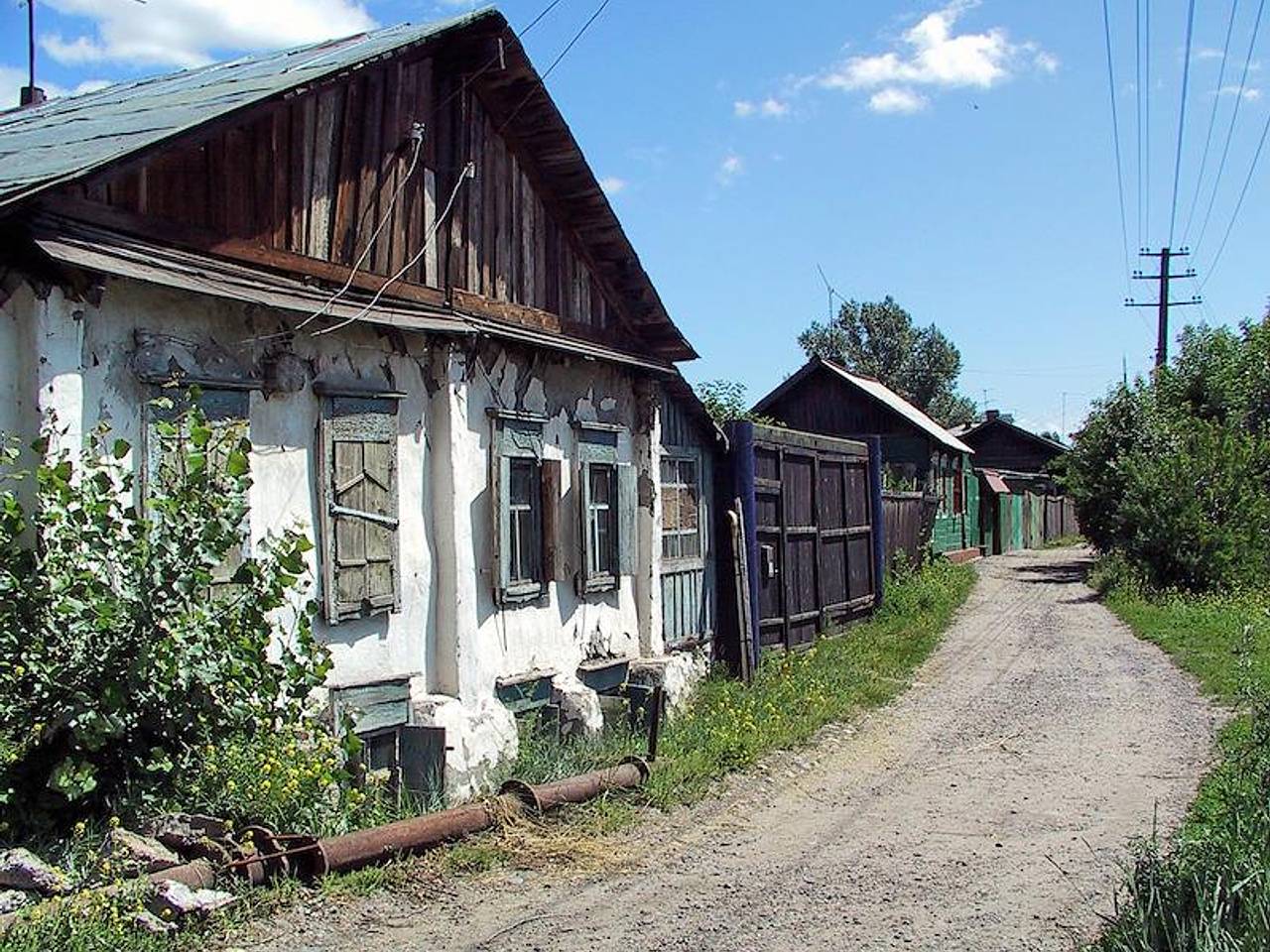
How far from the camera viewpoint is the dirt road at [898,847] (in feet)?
17.7

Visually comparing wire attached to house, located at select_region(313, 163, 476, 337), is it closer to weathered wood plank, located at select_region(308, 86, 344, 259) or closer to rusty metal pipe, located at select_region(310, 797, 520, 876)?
weathered wood plank, located at select_region(308, 86, 344, 259)

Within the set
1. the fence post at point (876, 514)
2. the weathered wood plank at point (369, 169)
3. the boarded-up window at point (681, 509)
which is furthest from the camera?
the fence post at point (876, 514)

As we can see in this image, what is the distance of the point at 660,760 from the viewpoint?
845cm

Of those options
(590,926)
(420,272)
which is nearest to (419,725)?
(590,926)

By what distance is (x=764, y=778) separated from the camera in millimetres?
8570

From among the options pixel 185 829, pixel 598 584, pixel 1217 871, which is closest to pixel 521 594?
pixel 598 584

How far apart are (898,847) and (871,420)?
21708 mm

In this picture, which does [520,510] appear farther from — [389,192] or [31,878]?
[31,878]

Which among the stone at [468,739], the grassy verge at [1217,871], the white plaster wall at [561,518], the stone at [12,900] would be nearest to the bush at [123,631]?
the stone at [12,900]

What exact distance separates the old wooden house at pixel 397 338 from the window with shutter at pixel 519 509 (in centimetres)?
3

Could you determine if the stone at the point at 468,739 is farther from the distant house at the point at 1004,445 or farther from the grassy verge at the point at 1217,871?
the distant house at the point at 1004,445

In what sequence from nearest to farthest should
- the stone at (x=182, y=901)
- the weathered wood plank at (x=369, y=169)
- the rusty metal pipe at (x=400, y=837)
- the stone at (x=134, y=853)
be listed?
the stone at (x=182, y=901)
the stone at (x=134, y=853)
the rusty metal pipe at (x=400, y=837)
the weathered wood plank at (x=369, y=169)

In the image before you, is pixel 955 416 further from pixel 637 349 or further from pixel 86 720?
pixel 86 720

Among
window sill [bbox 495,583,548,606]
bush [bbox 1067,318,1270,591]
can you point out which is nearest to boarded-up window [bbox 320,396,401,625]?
window sill [bbox 495,583,548,606]
